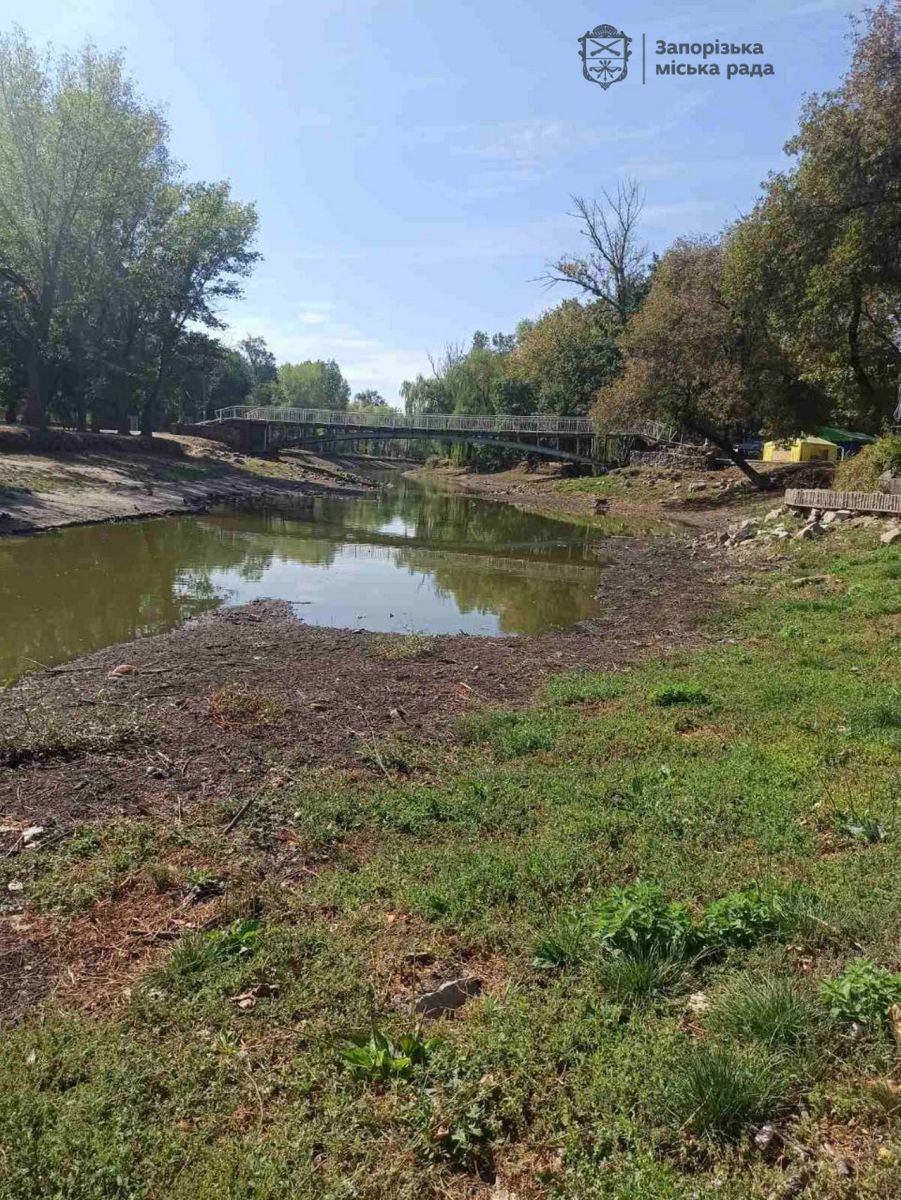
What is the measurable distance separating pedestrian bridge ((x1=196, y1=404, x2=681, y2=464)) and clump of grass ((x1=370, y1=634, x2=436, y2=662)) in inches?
1639

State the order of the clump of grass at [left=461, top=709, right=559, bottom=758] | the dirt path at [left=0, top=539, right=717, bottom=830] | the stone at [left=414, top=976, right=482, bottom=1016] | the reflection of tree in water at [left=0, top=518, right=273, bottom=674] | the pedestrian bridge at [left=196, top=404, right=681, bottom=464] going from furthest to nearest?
the pedestrian bridge at [left=196, top=404, right=681, bottom=464]
the reflection of tree in water at [left=0, top=518, right=273, bottom=674]
the clump of grass at [left=461, top=709, right=559, bottom=758]
the dirt path at [left=0, top=539, right=717, bottom=830]
the stone at [left=414, top=976, right=482, bottom=1016]

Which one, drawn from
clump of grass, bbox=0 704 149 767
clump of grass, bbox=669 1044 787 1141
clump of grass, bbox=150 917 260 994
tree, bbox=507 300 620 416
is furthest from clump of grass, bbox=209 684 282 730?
tree, bbox=507 300 620 416

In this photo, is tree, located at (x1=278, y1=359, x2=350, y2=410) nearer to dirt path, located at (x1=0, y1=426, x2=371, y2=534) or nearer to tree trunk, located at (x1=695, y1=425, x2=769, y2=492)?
dirt path, located at (x1=0, y1=426, x2=371, y2=534)

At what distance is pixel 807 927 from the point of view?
3721 mm

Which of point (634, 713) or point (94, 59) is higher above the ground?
point (94, 59)

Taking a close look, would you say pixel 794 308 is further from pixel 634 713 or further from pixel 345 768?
pixel 345 768

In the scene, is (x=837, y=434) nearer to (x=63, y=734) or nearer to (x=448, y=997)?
(x=63, y=734)

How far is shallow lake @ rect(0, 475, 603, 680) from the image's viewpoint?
530 inches

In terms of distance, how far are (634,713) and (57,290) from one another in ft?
127

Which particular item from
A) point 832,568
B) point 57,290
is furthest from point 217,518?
point 832,568

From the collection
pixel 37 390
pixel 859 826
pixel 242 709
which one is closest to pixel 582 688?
pixel 242 709

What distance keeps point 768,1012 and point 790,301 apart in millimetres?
26825

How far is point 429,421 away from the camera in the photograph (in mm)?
61625

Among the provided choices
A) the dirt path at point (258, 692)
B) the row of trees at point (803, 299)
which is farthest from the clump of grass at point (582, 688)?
the row of trees at point (803, 299)
